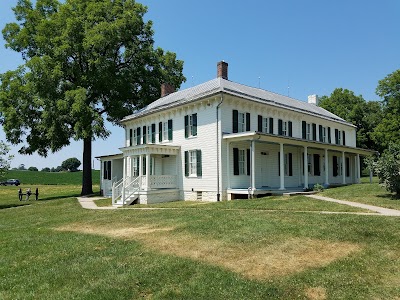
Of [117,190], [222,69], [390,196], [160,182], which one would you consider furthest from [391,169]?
[117,190]

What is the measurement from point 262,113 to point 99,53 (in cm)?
1662

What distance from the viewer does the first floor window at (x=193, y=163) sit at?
22441 mm

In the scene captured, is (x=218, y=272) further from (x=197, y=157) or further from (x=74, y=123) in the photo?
(x=74, y=123)

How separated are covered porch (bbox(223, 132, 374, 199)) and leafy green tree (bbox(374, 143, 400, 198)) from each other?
18.4 feet

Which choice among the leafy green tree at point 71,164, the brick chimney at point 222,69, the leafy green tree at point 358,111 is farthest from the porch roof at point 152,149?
the leafy green tree at point 71,164

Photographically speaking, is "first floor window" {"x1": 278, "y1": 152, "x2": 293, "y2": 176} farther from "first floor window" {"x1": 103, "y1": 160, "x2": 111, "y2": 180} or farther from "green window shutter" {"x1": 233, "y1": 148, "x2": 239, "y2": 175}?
"first floor window" {"x1": 103, "y1": 160, "x2": 111, "y2": 180}

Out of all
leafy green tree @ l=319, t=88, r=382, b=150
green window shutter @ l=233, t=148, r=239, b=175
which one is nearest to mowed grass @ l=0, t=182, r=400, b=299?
green window shutter @ l=233, t=148, r=239, b=175

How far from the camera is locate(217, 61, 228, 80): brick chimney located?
85.6 ft

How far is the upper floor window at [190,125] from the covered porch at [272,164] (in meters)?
2.75

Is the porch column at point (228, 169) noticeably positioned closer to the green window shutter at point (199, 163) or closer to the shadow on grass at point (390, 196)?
the green window shutter at point (199, 163)

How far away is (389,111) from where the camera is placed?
51.0 meters

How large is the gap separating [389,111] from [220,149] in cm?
3996

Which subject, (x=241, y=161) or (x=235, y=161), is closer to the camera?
(x=235, y=161)

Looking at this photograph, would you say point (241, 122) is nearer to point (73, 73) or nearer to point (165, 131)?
point (165, 131)
